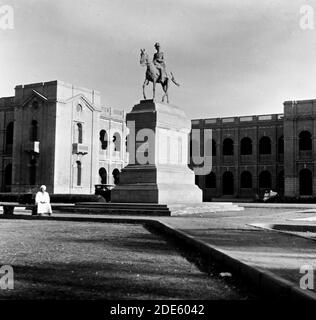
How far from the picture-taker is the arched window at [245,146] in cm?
5331

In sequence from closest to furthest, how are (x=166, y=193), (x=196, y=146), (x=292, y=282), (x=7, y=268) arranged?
(x=292, y=282), (x=7, y=268), (x=166, y=193), (x=196, y=146)

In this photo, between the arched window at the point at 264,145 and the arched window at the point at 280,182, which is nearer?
the arched window at the point at 280,182

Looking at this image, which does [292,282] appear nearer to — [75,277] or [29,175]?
[75,277]

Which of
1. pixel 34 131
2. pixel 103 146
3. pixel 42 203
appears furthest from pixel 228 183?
pixel 42 203

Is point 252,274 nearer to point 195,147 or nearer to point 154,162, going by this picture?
point 154,162

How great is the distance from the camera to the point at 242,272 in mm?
6223

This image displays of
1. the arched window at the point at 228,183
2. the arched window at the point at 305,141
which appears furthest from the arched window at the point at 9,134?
the arched window at the point at 305,141

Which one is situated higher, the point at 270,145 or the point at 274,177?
the point at 270,145

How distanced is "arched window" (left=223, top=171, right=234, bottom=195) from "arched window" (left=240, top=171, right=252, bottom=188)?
3.99 ft

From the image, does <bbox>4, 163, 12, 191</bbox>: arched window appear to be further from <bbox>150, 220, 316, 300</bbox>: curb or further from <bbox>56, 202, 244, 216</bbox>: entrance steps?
<bbox>150, 220, 316, 300</bbox>: curb

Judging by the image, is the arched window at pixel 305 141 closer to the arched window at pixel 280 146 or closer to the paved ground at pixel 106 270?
the arched window at pixel 280 146

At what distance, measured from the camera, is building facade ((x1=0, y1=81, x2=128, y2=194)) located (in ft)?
141

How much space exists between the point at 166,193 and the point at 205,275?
520 inches
